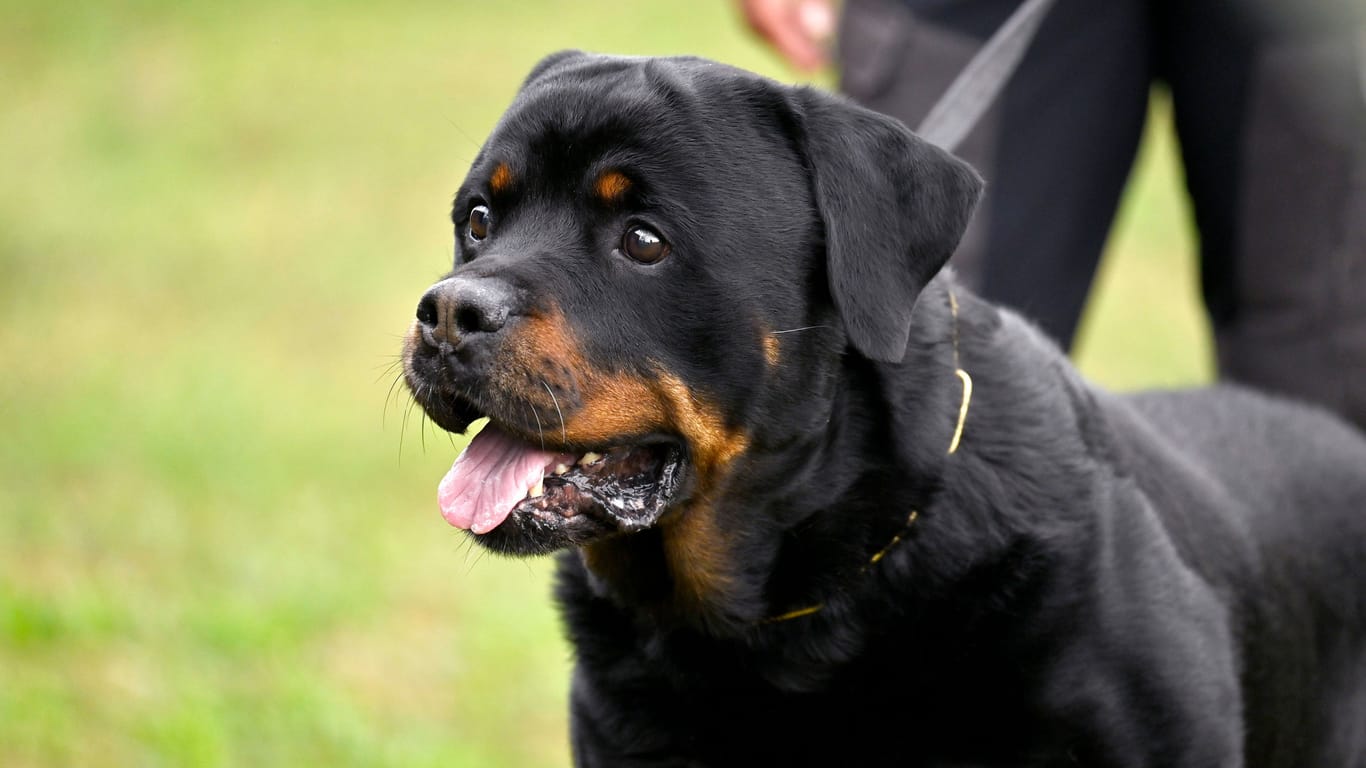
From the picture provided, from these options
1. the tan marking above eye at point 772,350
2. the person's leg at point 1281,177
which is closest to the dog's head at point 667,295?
the tan marking above eye at point 772,350

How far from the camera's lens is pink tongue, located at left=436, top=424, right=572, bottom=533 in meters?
2.83

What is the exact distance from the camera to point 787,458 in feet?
9.82

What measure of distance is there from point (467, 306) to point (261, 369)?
23.8ft

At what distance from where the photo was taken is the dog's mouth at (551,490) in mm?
2832

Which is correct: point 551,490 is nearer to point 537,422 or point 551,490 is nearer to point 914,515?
point 537,422

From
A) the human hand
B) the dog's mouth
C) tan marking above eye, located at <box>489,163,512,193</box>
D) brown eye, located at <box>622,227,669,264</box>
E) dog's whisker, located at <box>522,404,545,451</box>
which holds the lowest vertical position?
the dog's mouth

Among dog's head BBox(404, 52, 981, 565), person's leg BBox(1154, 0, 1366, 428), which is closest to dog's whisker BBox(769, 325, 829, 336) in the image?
dog's head BBox(404, 52, 981, 565)

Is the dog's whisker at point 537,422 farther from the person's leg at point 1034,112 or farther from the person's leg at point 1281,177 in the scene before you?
the person's leg at point 1281,177

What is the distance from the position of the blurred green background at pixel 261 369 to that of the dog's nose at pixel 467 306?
0.82 m

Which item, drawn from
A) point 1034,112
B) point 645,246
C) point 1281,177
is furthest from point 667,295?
point 1281,177

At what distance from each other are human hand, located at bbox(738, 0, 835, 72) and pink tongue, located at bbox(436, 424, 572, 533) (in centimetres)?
189

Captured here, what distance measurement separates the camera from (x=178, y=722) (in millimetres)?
4527

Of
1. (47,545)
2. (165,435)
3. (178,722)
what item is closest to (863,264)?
(178,722)

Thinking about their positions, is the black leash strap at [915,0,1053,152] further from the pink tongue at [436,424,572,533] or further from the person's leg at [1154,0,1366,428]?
the pink tongue at [436,424,572,533]
